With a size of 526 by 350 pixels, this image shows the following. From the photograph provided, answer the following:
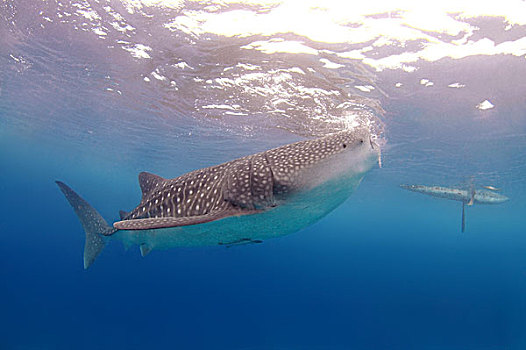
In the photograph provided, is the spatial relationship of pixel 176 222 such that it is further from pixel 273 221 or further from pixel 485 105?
pixel 485 105

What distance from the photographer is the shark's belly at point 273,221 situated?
2.64m

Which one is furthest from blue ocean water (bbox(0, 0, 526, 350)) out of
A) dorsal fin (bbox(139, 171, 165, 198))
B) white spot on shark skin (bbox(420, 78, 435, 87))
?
dorsal fin (bbox(139, 171, 165, 198))

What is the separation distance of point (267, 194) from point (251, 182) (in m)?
0.24

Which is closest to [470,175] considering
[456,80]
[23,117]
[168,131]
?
[456,80]

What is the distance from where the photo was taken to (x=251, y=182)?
282 centimetres

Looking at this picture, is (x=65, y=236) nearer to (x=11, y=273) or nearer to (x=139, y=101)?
(x=11, y=273)

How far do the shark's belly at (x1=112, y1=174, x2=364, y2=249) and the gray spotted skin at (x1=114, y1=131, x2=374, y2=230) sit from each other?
0.38ft

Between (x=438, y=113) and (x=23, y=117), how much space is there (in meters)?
29.3

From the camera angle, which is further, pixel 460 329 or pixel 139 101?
pixel 460 329

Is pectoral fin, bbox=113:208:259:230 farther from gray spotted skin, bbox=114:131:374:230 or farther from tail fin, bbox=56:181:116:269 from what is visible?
tail fin, bbox=56:181:116:269

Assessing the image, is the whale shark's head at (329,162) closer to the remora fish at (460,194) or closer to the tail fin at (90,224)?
the tail fin at (90,224)

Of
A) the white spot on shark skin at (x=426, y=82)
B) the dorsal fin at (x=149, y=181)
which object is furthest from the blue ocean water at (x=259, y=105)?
the dorsal fin at (x=149, y=181)

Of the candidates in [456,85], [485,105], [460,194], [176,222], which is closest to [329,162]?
[176,222]

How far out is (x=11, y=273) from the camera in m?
44.5
